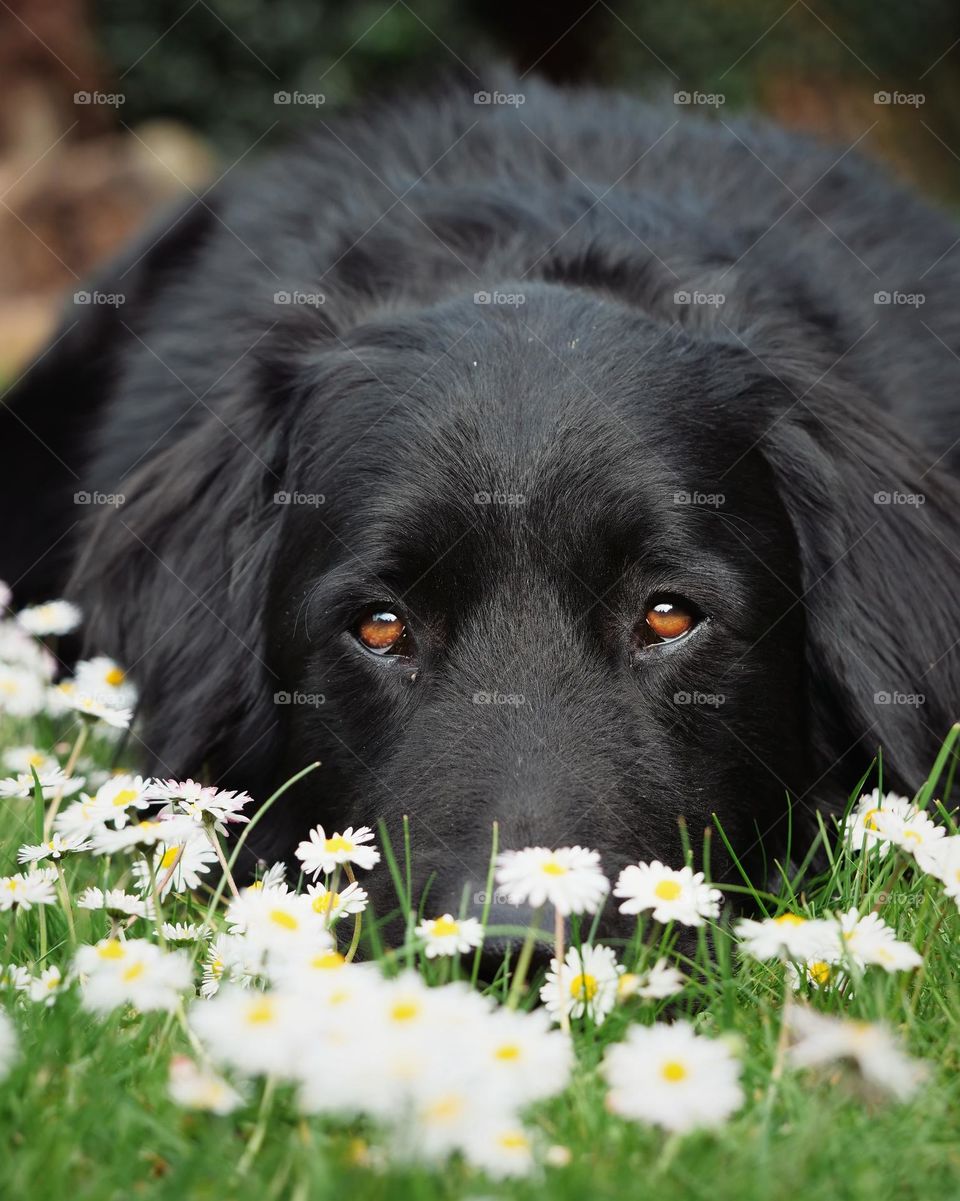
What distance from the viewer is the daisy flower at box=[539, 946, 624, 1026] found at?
5.32 ft

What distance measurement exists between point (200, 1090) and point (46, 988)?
0.44 meters

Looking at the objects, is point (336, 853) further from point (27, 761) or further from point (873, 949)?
point (27, 761)

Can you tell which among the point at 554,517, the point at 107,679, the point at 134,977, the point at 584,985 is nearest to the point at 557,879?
the point at 584,985

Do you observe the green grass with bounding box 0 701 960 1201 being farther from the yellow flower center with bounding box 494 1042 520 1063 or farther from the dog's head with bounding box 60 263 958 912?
the dog's head with bounding box 60 263 958 912

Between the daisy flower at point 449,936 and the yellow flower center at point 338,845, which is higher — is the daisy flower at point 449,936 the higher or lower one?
the higher one

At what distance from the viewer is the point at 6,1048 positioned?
131cm

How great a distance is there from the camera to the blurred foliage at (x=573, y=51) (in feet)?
35.3

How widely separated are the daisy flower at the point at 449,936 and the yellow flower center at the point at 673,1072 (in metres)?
0.43

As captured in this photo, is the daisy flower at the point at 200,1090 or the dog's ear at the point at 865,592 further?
the dog's ear at the point at 865,592

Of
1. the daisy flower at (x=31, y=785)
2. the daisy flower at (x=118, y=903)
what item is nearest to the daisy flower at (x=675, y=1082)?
the daisy flower at (x=118, y=903)

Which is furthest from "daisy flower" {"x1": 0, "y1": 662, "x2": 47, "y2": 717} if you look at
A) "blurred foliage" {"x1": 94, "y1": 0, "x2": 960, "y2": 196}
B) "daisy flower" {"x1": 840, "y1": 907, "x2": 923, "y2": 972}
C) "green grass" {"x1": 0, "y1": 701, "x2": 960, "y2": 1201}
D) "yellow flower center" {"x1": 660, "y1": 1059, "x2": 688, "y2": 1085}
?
"blurred foliage" {"x1": 94, "y1": 0, "x2": 960, "y2": 196}

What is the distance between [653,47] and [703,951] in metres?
11.6

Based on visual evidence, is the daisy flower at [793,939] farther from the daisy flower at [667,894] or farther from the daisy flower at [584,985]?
the daisy flower at [584,985]

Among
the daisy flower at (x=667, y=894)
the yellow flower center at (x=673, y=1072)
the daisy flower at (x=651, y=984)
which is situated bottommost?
the daisy flower at (x=651, y=984)
